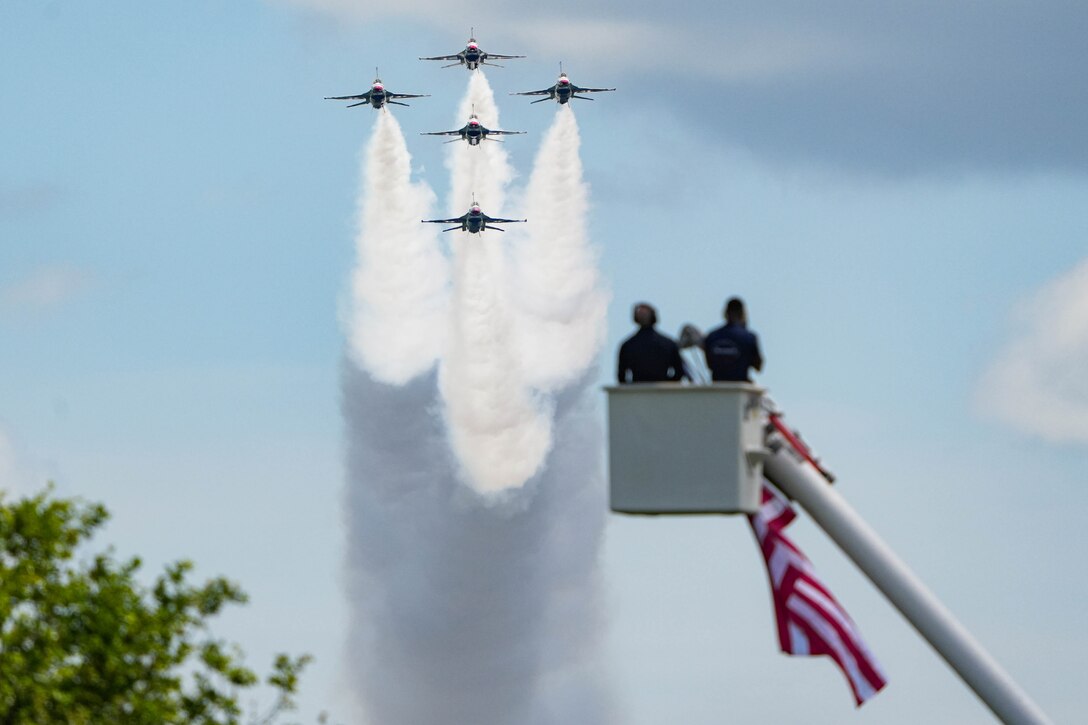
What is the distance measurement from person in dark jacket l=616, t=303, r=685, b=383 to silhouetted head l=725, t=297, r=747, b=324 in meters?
1.51

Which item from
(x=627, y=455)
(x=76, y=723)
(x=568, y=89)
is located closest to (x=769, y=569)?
(x=627, y=455)

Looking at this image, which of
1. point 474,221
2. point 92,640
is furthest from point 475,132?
point 92,640

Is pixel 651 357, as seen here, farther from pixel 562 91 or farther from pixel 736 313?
pixel 562 91

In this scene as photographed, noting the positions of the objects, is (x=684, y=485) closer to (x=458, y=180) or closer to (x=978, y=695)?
(x=978, y=695)

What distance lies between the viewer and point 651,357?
125 ft

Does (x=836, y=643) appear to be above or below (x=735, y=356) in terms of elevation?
below

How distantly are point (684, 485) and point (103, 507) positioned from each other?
3026 cm

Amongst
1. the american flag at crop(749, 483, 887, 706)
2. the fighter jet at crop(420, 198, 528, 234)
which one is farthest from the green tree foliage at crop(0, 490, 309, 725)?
the fighter jet at crop(420, 198, 528, 234)

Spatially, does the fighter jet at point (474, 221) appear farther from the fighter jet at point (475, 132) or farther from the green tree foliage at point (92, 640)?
the green tree foliage at point (92, 640)

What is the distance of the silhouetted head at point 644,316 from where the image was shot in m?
37.8

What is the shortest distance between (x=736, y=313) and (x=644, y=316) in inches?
78.8

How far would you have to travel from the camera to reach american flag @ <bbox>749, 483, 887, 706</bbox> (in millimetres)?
38688

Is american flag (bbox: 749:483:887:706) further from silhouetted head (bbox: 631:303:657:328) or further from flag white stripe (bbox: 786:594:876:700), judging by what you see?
silhouetted head (bbox: 631:303:657:328)

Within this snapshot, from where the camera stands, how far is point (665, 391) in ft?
120
